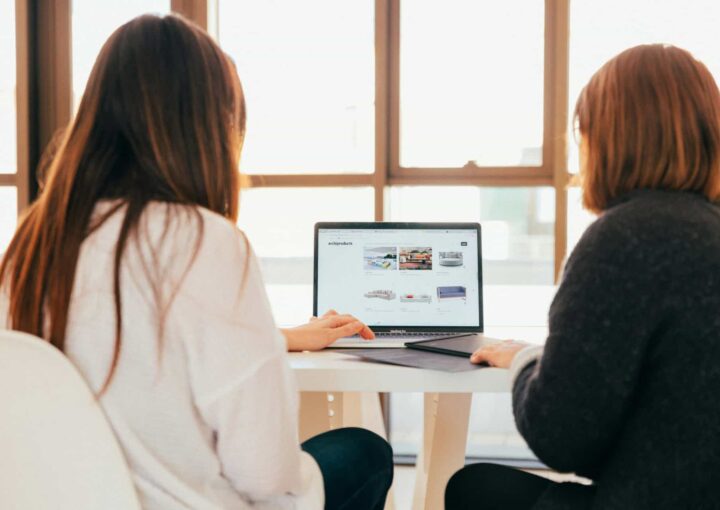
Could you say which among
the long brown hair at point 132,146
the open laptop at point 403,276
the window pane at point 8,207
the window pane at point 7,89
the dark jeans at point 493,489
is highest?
the window pane at point 7,89

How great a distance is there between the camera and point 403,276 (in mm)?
1981

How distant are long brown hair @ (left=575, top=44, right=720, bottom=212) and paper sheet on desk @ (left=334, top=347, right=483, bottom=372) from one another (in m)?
0.46

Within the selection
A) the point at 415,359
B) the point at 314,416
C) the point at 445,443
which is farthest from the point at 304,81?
the point at 415,359

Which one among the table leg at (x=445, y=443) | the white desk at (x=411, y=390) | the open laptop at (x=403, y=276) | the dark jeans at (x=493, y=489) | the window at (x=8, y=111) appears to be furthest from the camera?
the window at (x=8, y=111)

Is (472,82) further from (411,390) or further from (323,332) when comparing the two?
(411,390)

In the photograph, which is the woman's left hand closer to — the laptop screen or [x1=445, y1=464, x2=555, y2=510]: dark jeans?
[x1=445, y1=464, x2=555, y2=510]: dark jeans

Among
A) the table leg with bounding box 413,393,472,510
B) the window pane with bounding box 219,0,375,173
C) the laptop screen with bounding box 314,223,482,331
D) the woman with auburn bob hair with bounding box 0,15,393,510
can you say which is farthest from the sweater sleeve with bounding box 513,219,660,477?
A: the window pane with bounding box 219,0,375,173

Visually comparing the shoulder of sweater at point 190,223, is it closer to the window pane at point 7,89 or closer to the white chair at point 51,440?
the white chair at point 51,440

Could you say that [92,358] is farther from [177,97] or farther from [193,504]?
[177,97]

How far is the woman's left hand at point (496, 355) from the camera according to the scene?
1477 mm

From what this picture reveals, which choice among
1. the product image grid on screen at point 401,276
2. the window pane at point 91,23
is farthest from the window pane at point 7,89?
the product image grid on screen at point 401,276

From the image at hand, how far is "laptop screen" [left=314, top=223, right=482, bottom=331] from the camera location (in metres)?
1.96

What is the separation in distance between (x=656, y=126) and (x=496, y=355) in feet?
1.84

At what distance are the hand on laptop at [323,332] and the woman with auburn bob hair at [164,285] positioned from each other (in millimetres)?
614
